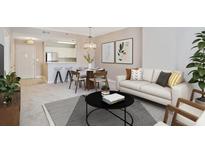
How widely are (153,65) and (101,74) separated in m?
1.63

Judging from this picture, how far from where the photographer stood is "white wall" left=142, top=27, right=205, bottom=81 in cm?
307

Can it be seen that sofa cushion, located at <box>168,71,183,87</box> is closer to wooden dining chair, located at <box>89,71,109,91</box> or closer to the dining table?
wooden dining chair, located at <box>89,71,109,91</box>

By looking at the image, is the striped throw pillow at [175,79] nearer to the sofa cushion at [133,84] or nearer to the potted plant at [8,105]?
the sofa cushion at [133,84]

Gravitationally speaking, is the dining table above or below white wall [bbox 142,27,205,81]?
below

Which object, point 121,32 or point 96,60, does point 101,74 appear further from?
point 96,60

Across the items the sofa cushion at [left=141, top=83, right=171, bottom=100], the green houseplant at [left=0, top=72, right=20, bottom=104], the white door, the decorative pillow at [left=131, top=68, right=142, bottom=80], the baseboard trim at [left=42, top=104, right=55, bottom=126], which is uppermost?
the white door

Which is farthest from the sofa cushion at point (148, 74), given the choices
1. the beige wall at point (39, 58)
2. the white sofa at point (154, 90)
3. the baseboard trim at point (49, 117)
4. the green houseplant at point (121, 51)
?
the beige wall at point (39, 58)

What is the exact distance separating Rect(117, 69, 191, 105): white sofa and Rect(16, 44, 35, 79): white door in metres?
5.33

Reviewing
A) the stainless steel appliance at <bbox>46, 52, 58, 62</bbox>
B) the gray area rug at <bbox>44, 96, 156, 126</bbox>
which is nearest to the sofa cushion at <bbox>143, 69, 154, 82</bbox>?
the gray area rug at <bbox>44, 96, 156, 126</bbox>

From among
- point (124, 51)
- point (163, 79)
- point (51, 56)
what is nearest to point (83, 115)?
point (163, 79)

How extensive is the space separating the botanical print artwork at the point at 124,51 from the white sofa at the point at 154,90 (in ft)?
4.63
